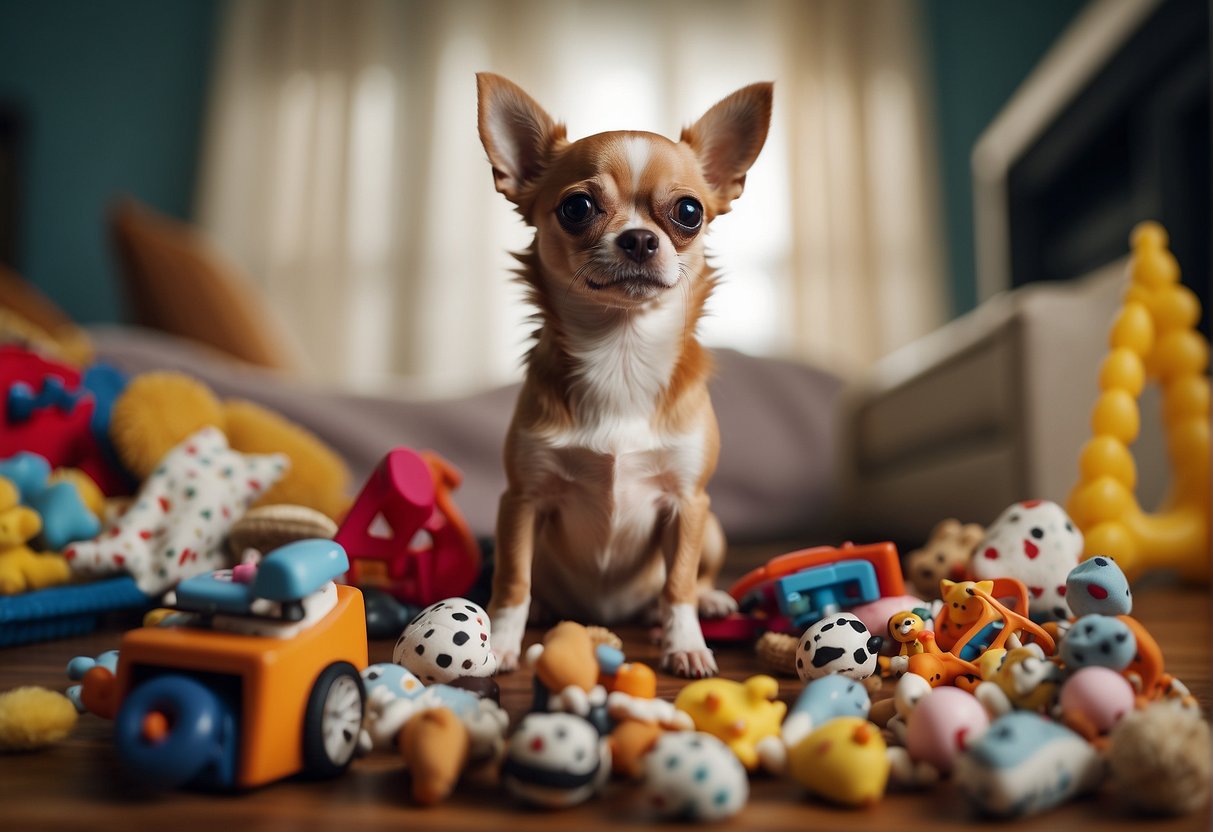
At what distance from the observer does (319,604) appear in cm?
62

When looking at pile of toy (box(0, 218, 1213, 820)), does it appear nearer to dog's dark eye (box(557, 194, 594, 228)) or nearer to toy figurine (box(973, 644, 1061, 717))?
toy figurine (box(973, 644, 1061, 717))

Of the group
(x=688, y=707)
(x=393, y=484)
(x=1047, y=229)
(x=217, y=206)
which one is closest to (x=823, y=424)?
(x=1047, y=229)

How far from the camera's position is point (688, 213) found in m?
0.87

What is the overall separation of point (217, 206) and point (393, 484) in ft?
11.8

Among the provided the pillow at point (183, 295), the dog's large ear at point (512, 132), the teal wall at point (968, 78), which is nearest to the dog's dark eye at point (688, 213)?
the dog's large ear at point (512, 132)

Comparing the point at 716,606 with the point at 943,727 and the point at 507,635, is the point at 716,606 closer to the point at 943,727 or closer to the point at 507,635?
the point at 507,635

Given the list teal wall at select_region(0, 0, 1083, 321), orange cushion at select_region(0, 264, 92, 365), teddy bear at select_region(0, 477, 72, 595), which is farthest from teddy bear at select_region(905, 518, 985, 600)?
teal wall at select_region(0, 0, 1083, 321)

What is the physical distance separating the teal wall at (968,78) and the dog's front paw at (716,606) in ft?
10.2

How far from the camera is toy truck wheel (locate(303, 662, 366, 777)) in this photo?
1.87 ft

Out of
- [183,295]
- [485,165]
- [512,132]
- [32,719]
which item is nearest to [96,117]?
[485,165]

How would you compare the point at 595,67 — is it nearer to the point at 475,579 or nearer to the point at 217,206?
the point at 217,206

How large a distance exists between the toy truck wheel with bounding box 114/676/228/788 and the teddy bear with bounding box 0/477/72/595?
Result: 60cm

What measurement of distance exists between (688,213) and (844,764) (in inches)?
20.7

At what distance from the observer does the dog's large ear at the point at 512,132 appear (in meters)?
0.88
